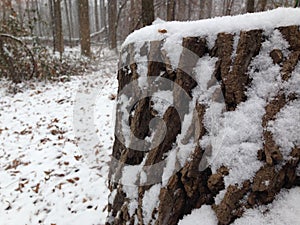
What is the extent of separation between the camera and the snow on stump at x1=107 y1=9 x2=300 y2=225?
1.24 meters

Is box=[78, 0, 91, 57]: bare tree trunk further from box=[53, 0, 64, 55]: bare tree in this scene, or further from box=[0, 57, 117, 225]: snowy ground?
box=[0, 57, 117, 225]: snowy ground

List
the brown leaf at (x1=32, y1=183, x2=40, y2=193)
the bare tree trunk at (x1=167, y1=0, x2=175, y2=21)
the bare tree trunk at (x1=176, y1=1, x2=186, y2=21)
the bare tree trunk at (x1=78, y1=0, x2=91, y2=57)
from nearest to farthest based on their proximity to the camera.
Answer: the brown leaf at (x1=32, y1=183, x2=40, y2=193) < the bare tree trunk at (x1=167, y1=0, x2=175, y2=21) < the bare tree trunk at (x1=78, y1=0, x2=91, y2=57) < the bare tree trunk at (x1=176, y1=1, x2=186, y2=21)

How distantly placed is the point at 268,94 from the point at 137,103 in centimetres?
101

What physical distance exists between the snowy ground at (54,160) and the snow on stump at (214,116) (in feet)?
4.90

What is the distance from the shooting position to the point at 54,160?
13.4ft

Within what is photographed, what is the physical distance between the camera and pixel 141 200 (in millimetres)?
1771

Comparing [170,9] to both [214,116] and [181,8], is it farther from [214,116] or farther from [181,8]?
[214,116]

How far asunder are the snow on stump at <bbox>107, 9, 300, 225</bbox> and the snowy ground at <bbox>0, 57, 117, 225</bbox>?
4.90 feet

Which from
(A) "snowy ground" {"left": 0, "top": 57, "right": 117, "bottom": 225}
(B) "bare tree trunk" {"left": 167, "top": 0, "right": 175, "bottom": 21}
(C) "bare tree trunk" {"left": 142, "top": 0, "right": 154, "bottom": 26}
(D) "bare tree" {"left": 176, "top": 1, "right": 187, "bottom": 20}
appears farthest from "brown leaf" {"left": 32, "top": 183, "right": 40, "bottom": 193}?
(D) "bare tree" {"left": 176, "top": 1, "right": 187, "bottom": 20}

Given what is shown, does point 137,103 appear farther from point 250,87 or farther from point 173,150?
point 250,87

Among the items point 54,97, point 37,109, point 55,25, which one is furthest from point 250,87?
point 55,25

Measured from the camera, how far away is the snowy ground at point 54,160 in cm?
296

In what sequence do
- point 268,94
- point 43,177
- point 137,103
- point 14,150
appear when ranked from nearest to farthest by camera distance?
point 268,94, point 137,103, point 43,177, point 14,150

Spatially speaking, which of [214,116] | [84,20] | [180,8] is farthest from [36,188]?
[180,8]
